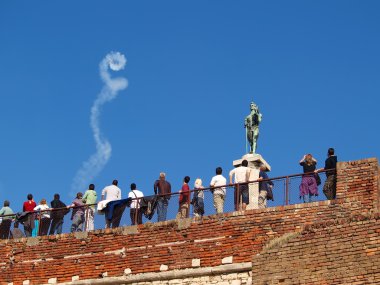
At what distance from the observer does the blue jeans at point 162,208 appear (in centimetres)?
3066

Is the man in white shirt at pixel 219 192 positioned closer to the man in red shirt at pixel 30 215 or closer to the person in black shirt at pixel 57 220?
the person in black shirt at pixel 57 220

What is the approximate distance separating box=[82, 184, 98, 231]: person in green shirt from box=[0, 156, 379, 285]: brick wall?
63 centimetres

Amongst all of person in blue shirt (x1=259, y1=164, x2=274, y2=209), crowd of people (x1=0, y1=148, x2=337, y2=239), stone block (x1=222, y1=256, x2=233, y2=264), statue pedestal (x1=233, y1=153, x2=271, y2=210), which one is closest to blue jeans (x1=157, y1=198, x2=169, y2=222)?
crowd of people (x1=0, y1=148, x2=337, y2=239)

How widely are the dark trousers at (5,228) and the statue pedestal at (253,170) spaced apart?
651 cm

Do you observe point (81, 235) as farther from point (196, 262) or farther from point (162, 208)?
point (196, 262)

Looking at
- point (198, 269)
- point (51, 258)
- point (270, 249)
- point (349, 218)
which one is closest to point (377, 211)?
point (349, 218)

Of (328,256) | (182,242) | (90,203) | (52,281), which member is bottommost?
(328,256)

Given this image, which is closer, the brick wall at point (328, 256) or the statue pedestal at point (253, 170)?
the brick wall at point (328, 256)

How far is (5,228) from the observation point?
32.9 meters

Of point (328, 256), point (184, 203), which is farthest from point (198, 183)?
point (328, 256)

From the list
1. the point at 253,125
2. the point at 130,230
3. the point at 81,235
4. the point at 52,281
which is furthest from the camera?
the point at 253,125

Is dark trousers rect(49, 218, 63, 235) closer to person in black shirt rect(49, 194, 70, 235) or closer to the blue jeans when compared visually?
person in black shirt rect(49, 194, 70, 235)

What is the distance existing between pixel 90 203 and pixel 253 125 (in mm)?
5943

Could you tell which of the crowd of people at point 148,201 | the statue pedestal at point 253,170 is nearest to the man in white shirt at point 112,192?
the crowd of people at point 148,201
